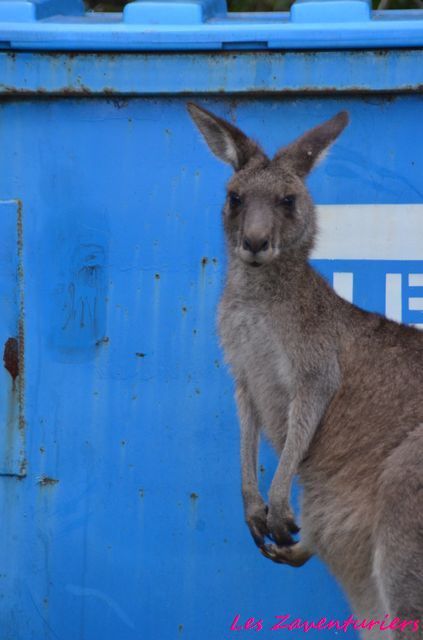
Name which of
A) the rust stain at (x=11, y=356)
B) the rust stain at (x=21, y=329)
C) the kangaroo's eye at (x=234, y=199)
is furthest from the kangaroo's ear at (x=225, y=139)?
the rust stain at (x=11, y=356)

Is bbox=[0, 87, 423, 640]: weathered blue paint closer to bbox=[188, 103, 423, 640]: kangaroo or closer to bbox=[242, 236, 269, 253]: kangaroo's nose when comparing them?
bbox=[188, 103, 423, 640]: kangaroo

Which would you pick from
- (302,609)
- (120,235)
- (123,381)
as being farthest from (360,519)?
(120,235)

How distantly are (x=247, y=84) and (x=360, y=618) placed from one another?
5.44 feet

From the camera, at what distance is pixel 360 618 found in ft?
11.0

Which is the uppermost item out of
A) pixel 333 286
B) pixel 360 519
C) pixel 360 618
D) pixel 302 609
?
pixel 333 286

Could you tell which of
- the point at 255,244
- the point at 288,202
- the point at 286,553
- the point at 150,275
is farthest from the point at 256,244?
the point at 286,553

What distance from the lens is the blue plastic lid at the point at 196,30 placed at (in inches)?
143

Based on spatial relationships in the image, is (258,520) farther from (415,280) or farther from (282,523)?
(415,280)

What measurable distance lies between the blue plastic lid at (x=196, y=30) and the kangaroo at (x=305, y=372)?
1.33ft

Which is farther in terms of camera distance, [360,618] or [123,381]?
[123,381]

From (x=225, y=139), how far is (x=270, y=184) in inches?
7.7

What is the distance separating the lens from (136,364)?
3803mm

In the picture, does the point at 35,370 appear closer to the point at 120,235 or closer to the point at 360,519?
the point at 120,235

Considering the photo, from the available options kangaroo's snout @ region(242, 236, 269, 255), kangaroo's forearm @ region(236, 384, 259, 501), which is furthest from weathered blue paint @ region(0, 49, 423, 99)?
kangaroo's forearm @ region(236, 384, 259, 501)
